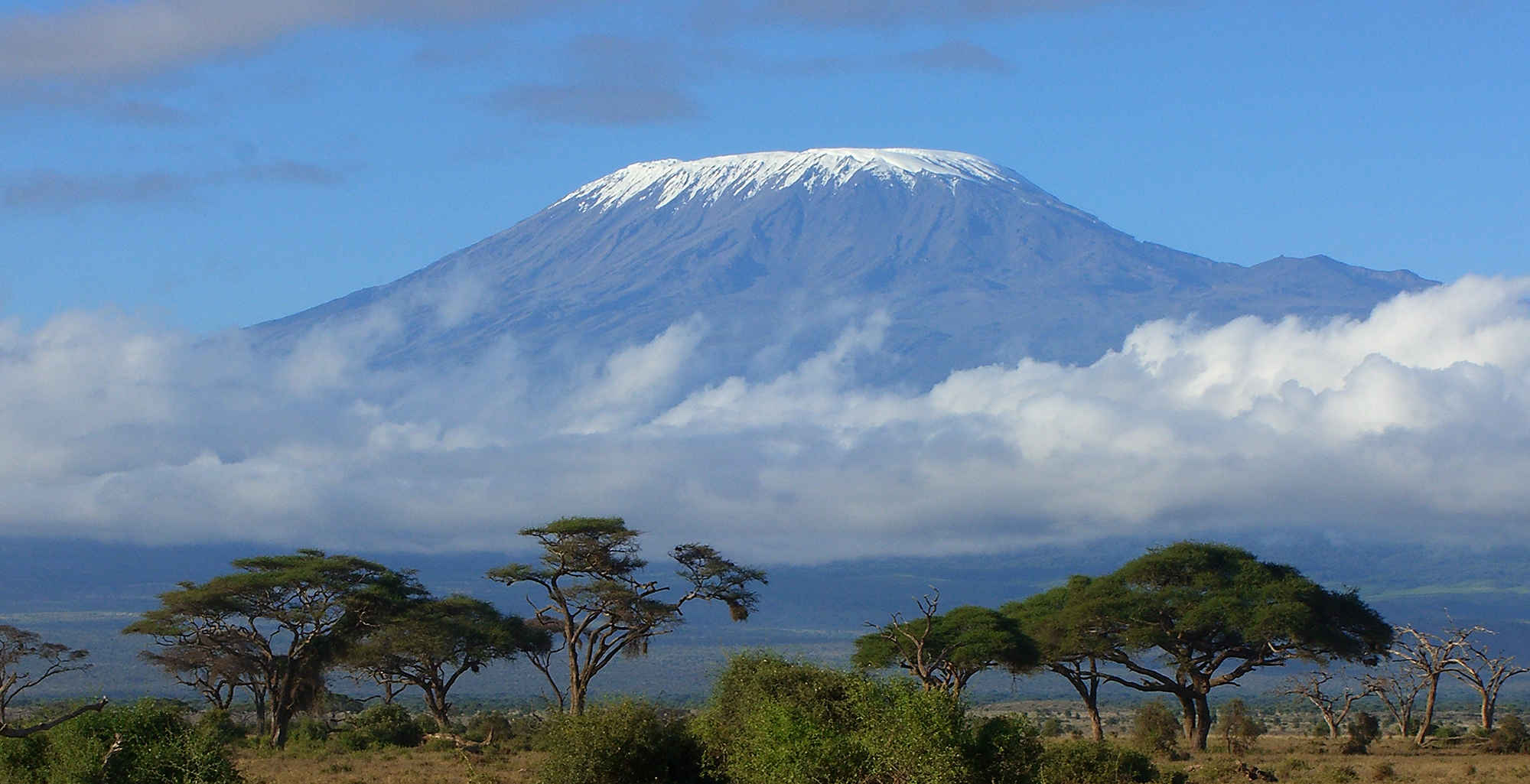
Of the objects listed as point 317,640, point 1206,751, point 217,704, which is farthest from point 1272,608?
point 217,704

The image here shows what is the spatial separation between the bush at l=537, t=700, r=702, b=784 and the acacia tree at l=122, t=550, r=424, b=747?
24.8m

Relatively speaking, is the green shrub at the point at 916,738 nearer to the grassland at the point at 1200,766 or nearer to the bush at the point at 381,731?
the grassland at the point at 1200,766

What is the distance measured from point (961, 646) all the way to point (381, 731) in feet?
67.4

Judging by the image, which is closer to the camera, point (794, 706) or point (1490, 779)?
point (794, 706)

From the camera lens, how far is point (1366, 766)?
44594 mm

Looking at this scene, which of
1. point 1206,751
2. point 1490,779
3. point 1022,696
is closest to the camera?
point 1490,779

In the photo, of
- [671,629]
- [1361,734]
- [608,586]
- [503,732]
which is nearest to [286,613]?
[503,732]

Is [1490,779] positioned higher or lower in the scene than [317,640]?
lower

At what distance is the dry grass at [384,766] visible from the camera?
129ft

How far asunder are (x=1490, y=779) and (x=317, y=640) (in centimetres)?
3794

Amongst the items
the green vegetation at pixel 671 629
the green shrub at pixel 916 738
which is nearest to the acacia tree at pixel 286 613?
the green vegetation at pixel 671 629

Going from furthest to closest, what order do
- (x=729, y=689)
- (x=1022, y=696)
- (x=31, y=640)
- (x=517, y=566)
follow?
(x=1022, y=696) → (x=31, y=640) → (x=517, y=566) → (x=729, y=689)

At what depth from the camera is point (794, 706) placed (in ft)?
96.7

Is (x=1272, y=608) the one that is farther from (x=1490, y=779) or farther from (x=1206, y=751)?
(x=1490, y=779)
